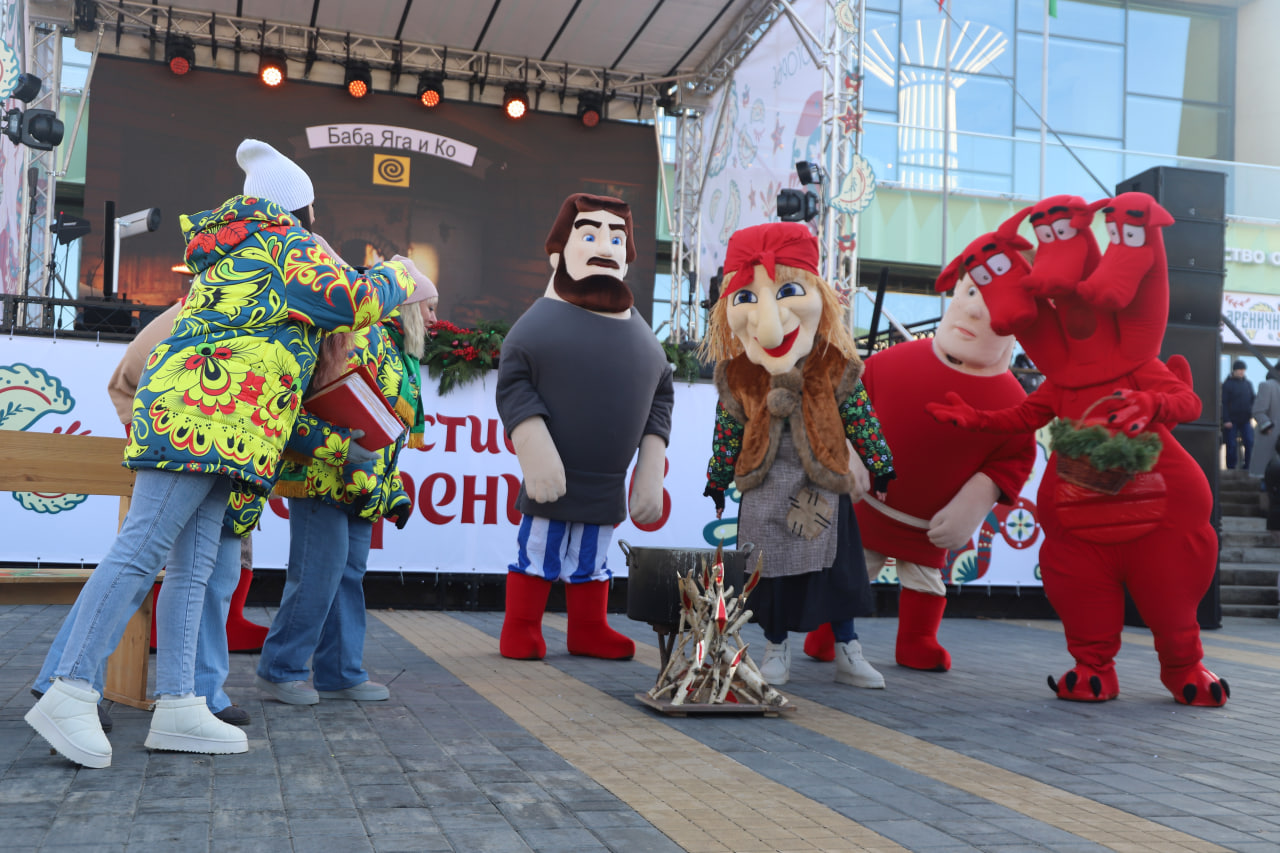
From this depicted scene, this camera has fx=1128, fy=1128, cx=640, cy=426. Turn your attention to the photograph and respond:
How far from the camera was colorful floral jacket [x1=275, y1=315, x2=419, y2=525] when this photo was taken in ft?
11.5

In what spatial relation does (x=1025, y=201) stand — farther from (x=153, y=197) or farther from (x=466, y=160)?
(x=153, y=197)

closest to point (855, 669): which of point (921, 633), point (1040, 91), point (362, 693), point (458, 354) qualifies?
point (921, 633)

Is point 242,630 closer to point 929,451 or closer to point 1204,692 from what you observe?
point 929,451

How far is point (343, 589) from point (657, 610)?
3.61 feet

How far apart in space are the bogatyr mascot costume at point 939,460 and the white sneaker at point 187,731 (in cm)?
299

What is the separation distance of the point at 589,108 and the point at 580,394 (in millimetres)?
10426

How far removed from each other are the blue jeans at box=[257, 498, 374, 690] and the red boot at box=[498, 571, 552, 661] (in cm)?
120

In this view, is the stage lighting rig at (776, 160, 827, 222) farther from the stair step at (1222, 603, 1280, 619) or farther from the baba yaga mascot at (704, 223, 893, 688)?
the baba yaga mascot at (704, 223, 893, 688)

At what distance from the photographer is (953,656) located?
18.5 feet

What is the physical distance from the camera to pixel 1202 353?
24.0 feet

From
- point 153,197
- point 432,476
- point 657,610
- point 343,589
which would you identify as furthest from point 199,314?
point 153,197

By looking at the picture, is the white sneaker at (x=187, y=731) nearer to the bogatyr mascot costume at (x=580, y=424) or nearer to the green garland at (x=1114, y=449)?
the bogatyr mascot costume at (x=580, y=424)

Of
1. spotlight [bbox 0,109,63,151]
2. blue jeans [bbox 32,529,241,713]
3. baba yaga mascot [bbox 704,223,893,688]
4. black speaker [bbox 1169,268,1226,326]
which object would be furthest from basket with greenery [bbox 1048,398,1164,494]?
spotlight [bbox 0,109,63,151]

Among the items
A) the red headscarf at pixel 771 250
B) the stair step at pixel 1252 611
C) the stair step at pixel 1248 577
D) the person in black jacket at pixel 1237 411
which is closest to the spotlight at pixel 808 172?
the stair step at pixel 1248 577
